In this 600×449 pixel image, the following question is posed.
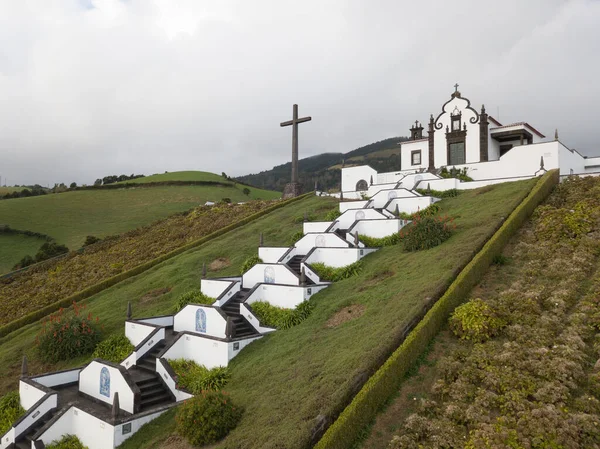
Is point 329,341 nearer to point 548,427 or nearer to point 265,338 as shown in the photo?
point 265,338

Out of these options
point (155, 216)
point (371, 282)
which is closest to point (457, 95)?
point (371, 282)

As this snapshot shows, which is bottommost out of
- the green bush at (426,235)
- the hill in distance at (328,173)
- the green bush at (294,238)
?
the green bush at (294,238)

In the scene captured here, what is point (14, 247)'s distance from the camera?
4509 centimetres

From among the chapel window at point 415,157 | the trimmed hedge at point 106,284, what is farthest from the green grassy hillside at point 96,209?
the chapel window at point 415,157

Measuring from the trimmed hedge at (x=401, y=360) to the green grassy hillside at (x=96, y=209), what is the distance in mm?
43330

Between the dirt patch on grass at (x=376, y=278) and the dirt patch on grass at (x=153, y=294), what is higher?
the dirt patch on grass at (x=376, y=278)

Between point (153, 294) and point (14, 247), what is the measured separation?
34.4 metres

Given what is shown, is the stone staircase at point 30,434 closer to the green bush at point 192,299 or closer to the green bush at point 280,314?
the green bush at point 192,299

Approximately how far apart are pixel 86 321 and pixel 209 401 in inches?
442

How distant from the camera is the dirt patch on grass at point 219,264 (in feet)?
76.1

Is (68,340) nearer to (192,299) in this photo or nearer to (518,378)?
(192,299)

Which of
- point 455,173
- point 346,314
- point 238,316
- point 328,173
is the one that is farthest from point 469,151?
point 328,173

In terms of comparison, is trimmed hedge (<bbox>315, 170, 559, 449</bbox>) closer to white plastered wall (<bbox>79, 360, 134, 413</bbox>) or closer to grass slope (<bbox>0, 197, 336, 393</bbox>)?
white plastered wall (<bbox>79, 360, 134, 413</bbox>)

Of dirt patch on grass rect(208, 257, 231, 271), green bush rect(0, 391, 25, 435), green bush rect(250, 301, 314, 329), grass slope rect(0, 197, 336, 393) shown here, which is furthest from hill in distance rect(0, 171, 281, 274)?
green bush rect(250, 301, 314, 329)
